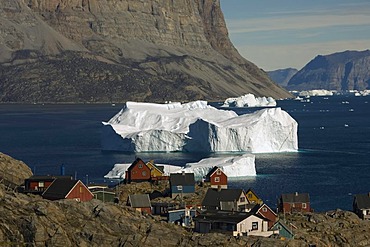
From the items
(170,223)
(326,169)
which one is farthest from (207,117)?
(170,223)

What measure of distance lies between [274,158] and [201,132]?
941 cm

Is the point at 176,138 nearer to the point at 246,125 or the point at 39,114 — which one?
the point at 246,125

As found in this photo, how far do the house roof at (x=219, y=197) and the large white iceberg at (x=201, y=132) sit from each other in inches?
1668

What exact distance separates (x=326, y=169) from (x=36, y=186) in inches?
1583

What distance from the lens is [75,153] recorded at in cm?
10238

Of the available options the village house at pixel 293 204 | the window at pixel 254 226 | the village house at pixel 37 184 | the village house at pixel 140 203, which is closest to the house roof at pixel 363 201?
the village house at pixel 293 204

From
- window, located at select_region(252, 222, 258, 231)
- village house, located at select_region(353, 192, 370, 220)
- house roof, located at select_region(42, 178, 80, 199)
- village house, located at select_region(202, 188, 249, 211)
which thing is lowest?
village house, located at select_region(353, 192, 370, 220)

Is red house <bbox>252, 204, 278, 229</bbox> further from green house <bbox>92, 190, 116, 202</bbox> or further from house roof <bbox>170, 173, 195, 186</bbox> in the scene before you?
green house <bbox>92, 190, 116, 202</bbox>

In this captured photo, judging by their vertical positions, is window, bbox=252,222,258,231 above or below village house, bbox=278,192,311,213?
above

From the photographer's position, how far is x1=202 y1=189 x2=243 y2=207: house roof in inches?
1949

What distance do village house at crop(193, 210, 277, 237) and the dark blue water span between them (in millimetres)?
16660

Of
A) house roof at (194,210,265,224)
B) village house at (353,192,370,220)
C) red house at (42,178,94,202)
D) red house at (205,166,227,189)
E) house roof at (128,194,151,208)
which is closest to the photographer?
house roof at (194,210,265,224)

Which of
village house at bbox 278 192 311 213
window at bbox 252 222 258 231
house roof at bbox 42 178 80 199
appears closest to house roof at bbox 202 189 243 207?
village house at bbox 278 192 311 213

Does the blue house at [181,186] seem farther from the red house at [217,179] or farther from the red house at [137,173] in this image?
the red house at [137,173]
